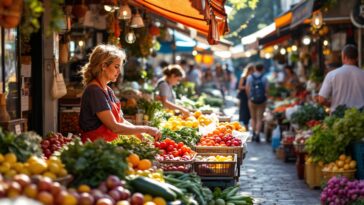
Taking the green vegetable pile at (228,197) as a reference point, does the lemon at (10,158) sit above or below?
above

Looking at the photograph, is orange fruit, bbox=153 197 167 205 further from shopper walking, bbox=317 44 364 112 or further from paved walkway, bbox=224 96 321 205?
shopper walking, bbox=317 44 364 112

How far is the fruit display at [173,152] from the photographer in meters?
8.25

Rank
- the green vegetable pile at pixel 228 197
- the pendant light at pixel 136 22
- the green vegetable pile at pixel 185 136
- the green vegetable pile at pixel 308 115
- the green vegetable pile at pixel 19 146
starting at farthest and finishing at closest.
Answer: the green vegetable pile at pixel 308 115 < the pendant light at pixel 136 22 < the green vegetable pile at pixel 185 136 < the green vegetable pile at pixel 228 197 < the green vegetable pile at pixel 19 146

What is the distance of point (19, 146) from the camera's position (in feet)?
19.6

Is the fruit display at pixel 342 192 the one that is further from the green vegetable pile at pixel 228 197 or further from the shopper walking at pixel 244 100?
the shopper walking at pixel 244 100

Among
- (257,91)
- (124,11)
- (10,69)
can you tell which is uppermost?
(124,11)

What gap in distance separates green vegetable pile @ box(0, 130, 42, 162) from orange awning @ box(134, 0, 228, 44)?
10.0 feet

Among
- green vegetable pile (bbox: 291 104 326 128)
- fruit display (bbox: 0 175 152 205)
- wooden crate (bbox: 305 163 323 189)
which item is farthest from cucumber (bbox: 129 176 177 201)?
green vegetable pile (bbox: 291 104 326 128)

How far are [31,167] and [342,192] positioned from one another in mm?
5093

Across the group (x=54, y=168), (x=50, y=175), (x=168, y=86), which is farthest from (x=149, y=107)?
(x=50, y=175)

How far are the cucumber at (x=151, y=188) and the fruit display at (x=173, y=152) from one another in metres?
2.07

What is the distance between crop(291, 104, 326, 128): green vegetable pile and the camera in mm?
16328

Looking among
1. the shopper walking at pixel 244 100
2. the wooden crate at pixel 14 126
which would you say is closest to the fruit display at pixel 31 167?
the wooden crate at pixel 14 126

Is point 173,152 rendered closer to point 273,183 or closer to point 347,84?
point 347,84
